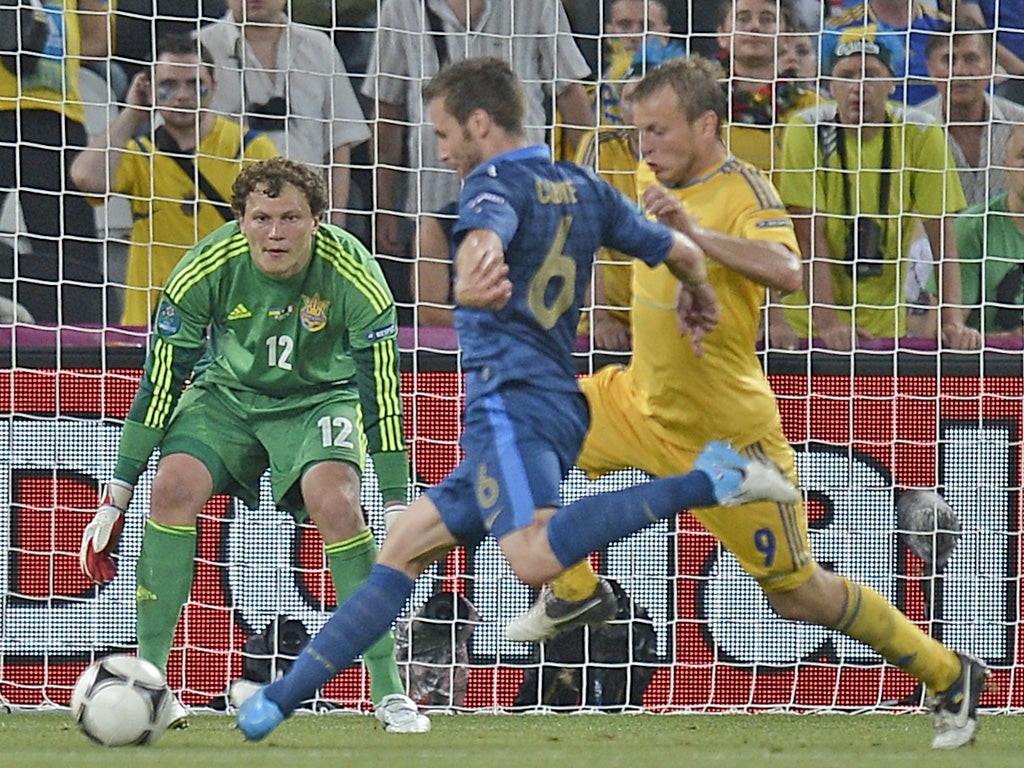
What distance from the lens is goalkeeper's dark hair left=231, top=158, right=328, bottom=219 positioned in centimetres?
563

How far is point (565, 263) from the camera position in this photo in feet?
15.2

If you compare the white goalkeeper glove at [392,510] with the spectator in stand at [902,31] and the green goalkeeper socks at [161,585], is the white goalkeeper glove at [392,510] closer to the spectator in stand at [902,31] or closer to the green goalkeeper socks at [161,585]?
the green goalkeeper socks at [161,585]

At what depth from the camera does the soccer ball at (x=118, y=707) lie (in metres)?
4.87

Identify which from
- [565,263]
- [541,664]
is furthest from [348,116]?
[565,263]

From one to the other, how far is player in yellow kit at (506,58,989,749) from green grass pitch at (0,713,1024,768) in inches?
12.6

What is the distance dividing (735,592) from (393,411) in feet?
6.40

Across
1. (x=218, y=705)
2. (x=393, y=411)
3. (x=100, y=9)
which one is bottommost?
(x=218, y=705)

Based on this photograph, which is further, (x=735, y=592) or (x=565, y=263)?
(x=735, y=592)

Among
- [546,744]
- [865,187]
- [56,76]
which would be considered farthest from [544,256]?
[56,76]

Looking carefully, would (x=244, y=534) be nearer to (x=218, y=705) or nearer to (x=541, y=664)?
(x=218, y=705)

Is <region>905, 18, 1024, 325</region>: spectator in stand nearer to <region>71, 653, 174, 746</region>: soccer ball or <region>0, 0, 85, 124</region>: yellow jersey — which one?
<region>0, 0, 85, 124</region>: yellow jersey

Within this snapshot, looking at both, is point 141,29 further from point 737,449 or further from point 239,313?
point 737,449

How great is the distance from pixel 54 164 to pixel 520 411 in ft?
11.3

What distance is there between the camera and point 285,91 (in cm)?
752
